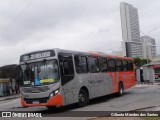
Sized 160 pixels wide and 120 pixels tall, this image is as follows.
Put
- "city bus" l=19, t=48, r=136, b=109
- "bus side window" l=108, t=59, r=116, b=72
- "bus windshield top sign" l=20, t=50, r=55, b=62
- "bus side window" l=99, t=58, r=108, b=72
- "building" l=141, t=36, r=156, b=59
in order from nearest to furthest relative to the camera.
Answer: "city bus" l=19, t=48, r=136, b=109 < "bus windshield top sign" l=20, t=50, r=55, b=62 < "bus side window" l=99, t=58, r=108, b=72 < "bus side window" l=108, t=59, r=116, b=72 < "building" l=141, t=36, r=156, b=59

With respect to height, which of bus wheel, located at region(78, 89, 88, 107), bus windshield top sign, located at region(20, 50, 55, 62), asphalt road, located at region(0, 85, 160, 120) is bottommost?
asphalt road, located at region(0, 85, 160, 120)

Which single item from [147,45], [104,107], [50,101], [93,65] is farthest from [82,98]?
[147,45]

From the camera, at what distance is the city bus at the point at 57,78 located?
1401cm

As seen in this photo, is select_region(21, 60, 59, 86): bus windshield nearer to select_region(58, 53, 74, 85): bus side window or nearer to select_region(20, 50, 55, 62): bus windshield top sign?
select_region(20, 50, 55, 62): bus windshield top sign

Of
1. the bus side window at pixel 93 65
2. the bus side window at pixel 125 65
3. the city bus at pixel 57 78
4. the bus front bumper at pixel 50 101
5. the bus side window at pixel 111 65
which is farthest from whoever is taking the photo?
the bus side window at pixel 125 65

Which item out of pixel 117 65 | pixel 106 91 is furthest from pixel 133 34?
pixel 106 91

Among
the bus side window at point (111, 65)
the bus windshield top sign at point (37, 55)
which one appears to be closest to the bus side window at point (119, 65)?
the bus side window at point (111, 65)

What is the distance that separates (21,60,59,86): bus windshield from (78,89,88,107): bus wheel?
8.02 ft

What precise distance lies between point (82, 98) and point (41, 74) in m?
3.01

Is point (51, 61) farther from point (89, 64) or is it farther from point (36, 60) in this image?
point (89, 64)

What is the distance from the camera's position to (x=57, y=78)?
14102 mm

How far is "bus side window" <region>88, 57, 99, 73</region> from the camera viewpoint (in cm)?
1778

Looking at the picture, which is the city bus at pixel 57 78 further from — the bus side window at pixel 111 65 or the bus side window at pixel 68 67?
the bus side window at pixel 111 65

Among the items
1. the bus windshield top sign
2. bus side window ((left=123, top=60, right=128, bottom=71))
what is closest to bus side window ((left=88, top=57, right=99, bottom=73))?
the bus windshield top sign
